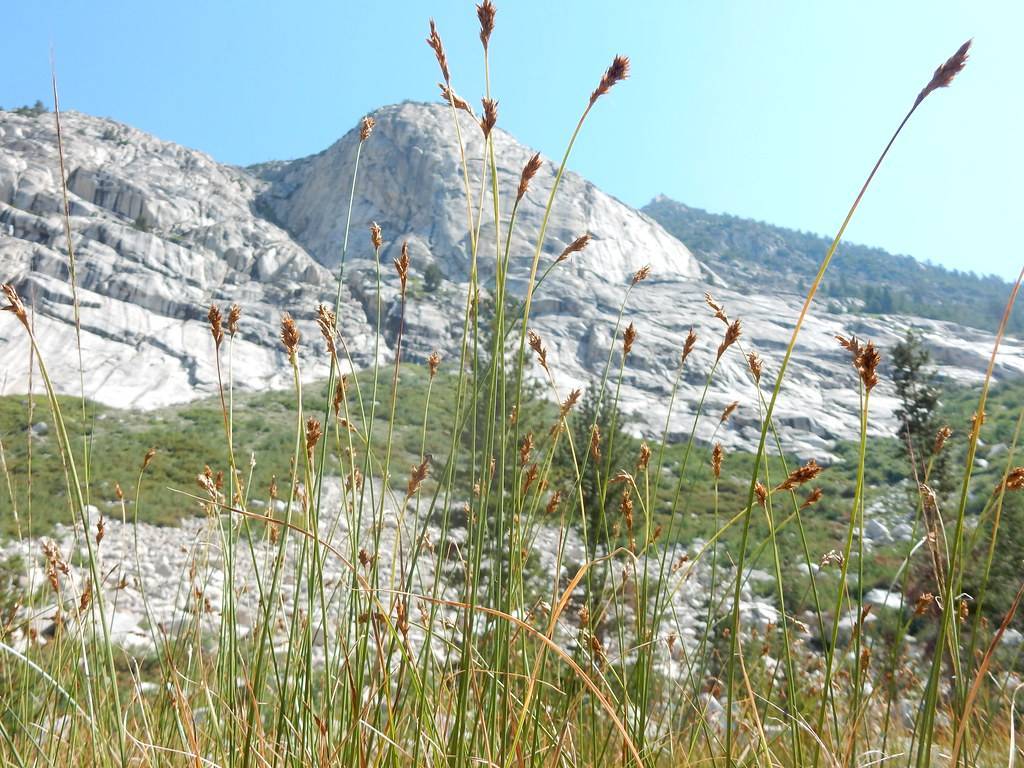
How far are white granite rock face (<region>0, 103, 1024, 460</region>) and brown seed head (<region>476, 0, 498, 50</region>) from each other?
16.6 metres

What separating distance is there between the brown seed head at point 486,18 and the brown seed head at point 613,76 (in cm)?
15

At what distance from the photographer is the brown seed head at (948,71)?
0.58m

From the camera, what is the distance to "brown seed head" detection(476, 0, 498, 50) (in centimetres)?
75

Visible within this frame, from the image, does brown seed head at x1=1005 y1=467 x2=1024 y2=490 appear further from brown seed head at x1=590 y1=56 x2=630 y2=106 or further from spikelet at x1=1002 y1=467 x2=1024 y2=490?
brown seed head at x1=590 y1=56 x2=630 y2=106

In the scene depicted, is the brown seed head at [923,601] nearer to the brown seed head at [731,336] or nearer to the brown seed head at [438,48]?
the brown seed head at [731,336]

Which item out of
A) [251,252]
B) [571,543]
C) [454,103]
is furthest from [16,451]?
[251,252]

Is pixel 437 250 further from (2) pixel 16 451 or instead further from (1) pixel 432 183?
(2) pixel 16 451

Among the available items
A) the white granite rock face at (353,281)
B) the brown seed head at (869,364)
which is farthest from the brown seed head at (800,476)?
the white granite rock face at (353,281)

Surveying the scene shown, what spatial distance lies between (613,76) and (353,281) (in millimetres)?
37529

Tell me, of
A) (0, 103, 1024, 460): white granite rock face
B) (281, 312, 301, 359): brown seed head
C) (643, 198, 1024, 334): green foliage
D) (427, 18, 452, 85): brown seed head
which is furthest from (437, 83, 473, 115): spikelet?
(643, 198, 1024, 334): green foliage

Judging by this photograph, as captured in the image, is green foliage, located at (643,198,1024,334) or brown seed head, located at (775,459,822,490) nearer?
brown seed head, located at (775,459,822,490)

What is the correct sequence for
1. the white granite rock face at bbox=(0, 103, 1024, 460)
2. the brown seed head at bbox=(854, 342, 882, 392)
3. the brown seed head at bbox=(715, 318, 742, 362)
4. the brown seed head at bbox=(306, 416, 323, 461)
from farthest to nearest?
the white granite rock face at bbox=(0, 103, 1024, 460)
the brown seed head at bbox=(715, 318, 742, 362)
the brown seed head at bbox=(306, 416, 323, 461)
the brown seed head at bbox=(854, 342, 882, 392)

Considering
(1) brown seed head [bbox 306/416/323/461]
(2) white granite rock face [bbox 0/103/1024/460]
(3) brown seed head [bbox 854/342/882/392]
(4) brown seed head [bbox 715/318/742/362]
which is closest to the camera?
(3) brown seed head [bbox 854/342/882/392]

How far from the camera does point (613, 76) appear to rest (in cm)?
74
